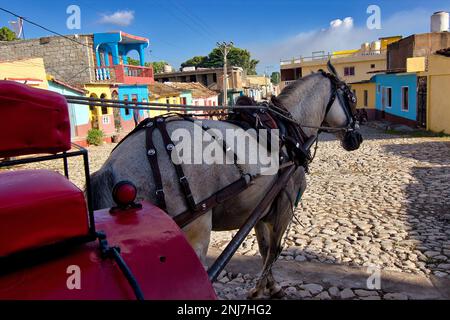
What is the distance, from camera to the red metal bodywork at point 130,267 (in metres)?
1.48

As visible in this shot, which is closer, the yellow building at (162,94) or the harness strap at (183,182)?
the harness strap at (183,182)

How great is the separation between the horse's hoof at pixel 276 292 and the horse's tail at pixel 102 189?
91.7 inches

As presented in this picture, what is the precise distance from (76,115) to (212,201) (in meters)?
20.3

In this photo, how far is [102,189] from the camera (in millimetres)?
2779

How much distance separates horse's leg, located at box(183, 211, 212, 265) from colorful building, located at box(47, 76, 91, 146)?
18.7 m

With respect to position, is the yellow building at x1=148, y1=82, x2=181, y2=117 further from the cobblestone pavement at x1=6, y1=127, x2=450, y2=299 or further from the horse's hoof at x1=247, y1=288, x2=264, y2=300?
the horse's hoof at x1=247, y1=288, x2=264, y2=300

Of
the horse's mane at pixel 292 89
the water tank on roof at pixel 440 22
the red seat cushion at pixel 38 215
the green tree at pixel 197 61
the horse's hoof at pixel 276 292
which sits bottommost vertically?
the horse's hoof at pixel 276 292

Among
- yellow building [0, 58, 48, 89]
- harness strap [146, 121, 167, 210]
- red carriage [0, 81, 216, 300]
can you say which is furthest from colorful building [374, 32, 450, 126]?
red carriage [0, 81, 216, 300]

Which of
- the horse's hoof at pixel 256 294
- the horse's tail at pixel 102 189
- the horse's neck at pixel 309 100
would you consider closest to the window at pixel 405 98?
the horse's neck at pixel 309 100

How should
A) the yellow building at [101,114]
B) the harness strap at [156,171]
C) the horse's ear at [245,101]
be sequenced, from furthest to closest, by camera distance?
the yellow building at [101,114]
the horse's ear at [245,101]
the harness strap at [156,171]

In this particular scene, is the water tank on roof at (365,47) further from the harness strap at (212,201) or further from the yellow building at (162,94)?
the harness strap at (212,201)

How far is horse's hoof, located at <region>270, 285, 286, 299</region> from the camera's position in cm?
428
